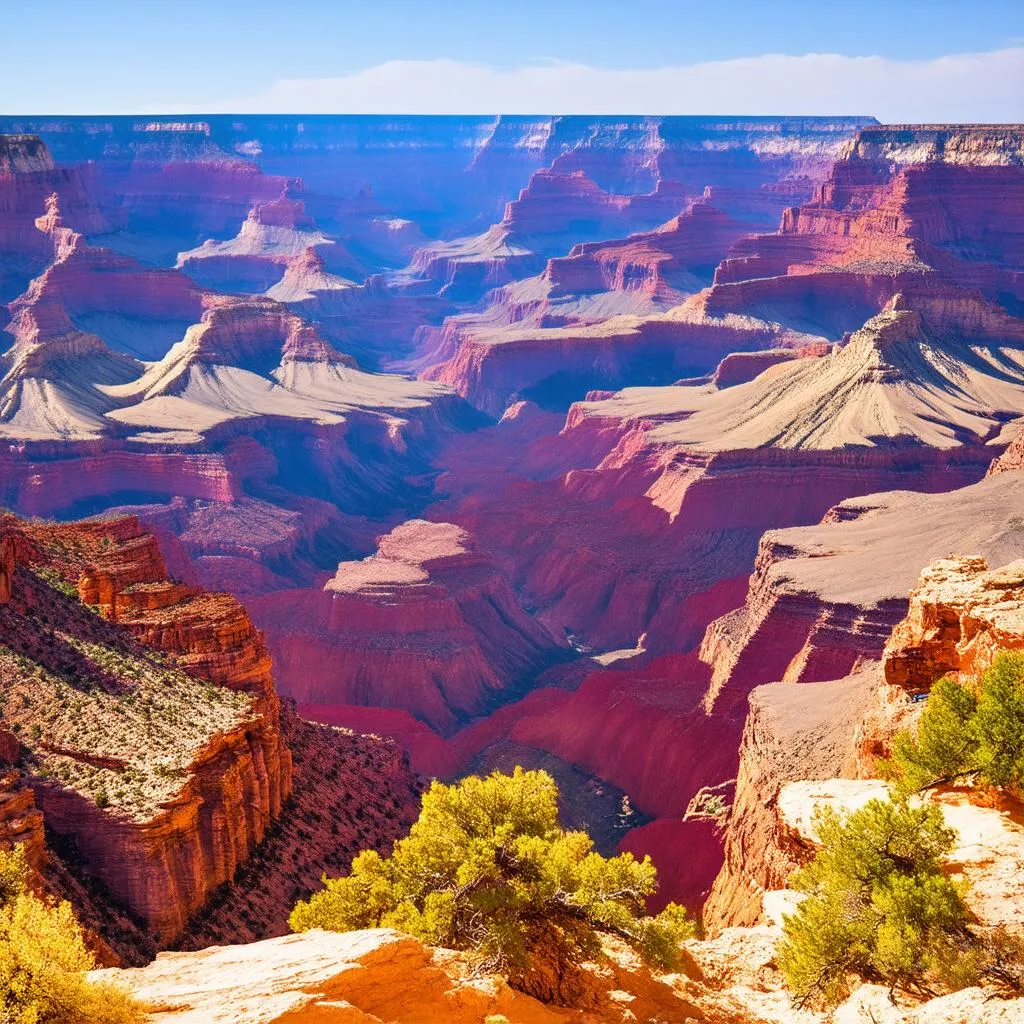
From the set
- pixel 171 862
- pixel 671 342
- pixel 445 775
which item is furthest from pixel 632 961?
pixel 671 342

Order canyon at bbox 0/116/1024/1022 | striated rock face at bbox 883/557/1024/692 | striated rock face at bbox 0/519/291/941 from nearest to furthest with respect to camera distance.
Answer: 1. striated rock face at bbox 883/557/1024/692
2. striated rock face at bbox 0/519/291/941
3. canyon at bbox 0/116/1024/1022

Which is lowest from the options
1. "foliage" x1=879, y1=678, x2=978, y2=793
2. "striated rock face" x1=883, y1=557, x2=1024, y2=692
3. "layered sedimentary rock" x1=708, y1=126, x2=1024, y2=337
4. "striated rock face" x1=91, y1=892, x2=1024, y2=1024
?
"striated rock face" x1=91, y1=892, x2=1024, y2=1024

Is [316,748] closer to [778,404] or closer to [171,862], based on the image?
[171,862]

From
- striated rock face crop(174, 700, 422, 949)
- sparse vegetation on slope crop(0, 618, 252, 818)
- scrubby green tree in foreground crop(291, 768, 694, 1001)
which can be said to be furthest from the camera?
striated rock face crop(174, 700, 422, 949)

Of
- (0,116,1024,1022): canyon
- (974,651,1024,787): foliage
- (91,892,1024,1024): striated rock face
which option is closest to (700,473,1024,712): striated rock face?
(0,116,1024,1022): canyon

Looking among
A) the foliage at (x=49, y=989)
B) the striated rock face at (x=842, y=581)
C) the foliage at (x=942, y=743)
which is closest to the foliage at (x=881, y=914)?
the foliage at (x=942, y=743)

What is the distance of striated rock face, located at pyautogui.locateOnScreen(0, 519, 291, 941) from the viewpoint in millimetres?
34875

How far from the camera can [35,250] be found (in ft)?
643

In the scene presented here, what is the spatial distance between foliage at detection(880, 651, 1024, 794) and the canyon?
2360mm

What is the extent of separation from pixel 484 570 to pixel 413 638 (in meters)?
11.6

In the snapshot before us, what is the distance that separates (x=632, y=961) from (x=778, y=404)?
328ft

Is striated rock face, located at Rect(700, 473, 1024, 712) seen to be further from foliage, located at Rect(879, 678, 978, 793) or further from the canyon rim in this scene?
foliage, located at Rect(879, 678, 978, 793)

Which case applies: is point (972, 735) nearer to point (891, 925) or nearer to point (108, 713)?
point (891, 925)

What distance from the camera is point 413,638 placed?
290ft
